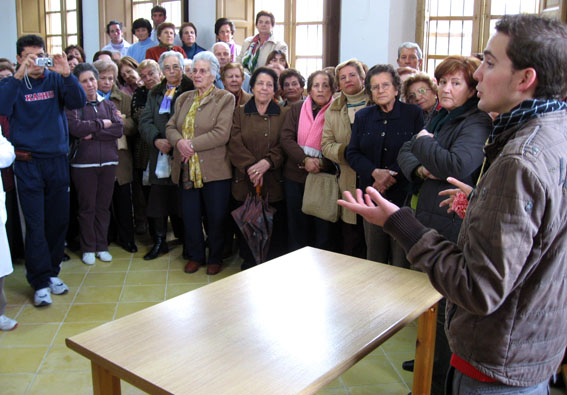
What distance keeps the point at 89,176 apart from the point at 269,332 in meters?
2.95

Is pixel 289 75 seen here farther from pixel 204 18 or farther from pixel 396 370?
pixel 204 18

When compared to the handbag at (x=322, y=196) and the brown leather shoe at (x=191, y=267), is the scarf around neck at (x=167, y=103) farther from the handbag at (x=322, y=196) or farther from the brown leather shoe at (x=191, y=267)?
Result: the handbag at (x=322, y=196)

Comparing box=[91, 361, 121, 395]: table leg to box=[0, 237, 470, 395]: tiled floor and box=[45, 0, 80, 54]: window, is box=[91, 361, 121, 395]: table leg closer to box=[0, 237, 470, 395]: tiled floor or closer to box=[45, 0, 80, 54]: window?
box=[0, 237, 470, 395]: tiled floor

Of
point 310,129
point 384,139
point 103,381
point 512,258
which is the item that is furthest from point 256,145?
point 512,258

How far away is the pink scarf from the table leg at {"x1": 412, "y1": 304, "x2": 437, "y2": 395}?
1845 millimetres

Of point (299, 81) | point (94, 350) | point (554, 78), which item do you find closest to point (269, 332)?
point (94, 350)

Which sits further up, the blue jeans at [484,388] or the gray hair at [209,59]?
the gray hair at [209,59]

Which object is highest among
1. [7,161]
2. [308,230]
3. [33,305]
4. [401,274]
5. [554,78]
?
[554,78]

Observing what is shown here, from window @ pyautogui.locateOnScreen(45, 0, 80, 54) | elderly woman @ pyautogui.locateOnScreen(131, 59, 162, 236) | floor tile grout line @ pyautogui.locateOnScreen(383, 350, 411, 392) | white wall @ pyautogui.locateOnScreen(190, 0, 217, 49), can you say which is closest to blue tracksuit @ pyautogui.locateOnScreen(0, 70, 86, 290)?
elderly woman @ pyautogui.locateOnScreen(131, 59, 162, 236)

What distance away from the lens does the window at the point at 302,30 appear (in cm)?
674

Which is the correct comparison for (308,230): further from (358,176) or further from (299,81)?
(299,81)

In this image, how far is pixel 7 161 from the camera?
114 inches

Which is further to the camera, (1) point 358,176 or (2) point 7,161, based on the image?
(1) point 358,176

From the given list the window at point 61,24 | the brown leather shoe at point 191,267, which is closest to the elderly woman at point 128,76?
the brown leather shoe at point 191,267
